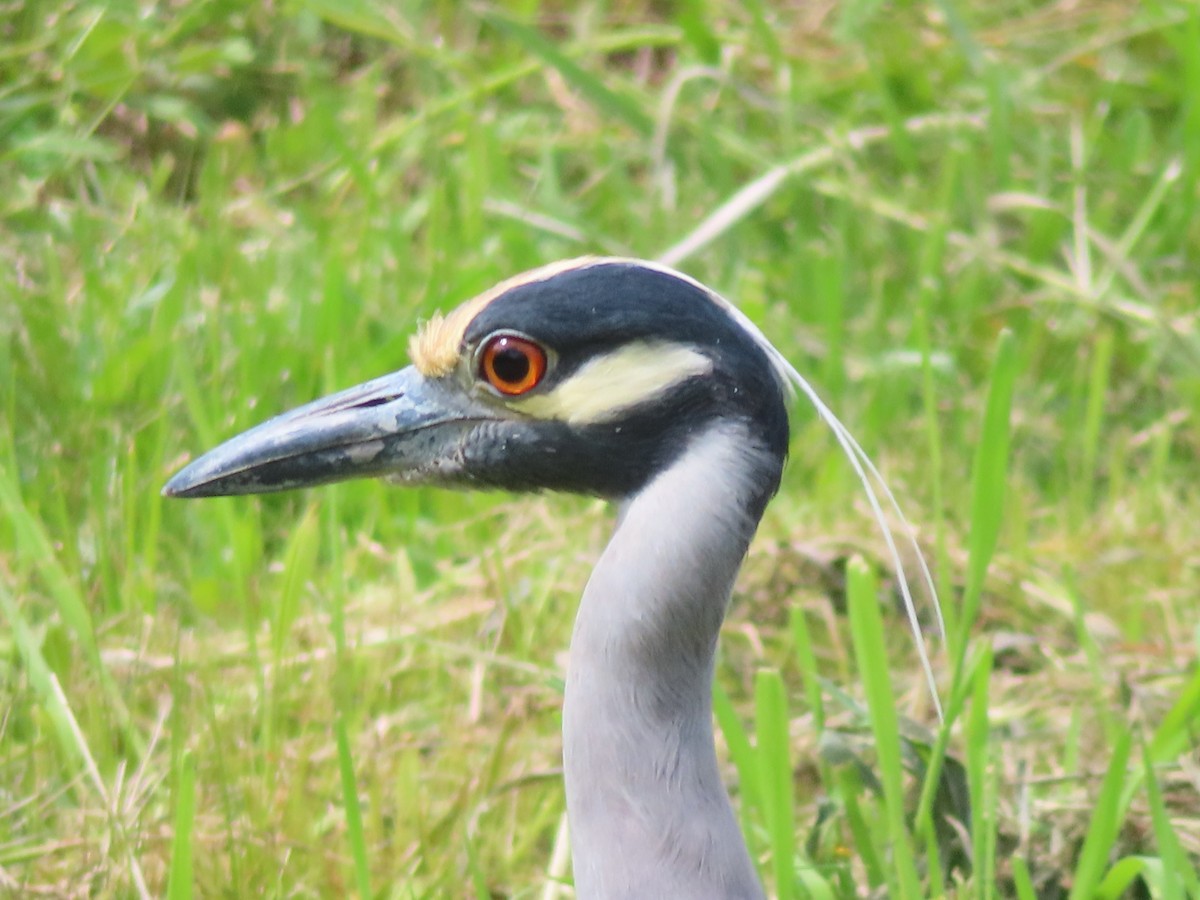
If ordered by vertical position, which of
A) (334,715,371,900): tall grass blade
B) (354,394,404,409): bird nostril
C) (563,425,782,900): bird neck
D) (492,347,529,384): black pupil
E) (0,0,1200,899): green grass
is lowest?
(0,0,1200,899): green grass

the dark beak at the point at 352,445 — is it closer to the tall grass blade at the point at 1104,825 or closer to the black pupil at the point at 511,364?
the black pupil at the point at 511,364

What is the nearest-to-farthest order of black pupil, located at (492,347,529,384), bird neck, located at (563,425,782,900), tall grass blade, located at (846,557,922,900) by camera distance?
bird neck, located at (563,425,782,900) < black pupil, located at (492,347,529,384) < tall grass blade, located at (846,557,922,900)

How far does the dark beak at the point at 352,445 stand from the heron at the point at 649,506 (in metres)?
0.12

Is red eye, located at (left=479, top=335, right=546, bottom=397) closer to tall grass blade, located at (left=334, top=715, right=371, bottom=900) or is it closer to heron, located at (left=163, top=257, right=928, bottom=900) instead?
heron, located at (left=163, top=257, right=928, bottom=900)

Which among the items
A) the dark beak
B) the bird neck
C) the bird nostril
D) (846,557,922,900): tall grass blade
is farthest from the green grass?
the bird nostril

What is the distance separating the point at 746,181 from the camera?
5113 millimetres

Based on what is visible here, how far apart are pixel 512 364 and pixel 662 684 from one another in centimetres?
43

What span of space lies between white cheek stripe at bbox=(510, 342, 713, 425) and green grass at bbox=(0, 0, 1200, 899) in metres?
0.44

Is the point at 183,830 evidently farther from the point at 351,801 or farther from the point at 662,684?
the point at 662,684

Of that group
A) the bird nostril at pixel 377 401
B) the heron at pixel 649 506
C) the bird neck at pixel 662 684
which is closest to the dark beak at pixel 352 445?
the bird nostril at pixel 377 401

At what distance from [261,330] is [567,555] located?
0.90 meters

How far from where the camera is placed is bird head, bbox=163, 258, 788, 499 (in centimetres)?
202

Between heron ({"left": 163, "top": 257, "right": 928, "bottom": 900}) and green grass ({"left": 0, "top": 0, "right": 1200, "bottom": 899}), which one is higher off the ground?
heron ({"left": 163, "top": 257, "right": 928, "bottom": 900})

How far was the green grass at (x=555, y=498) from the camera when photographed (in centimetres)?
261
